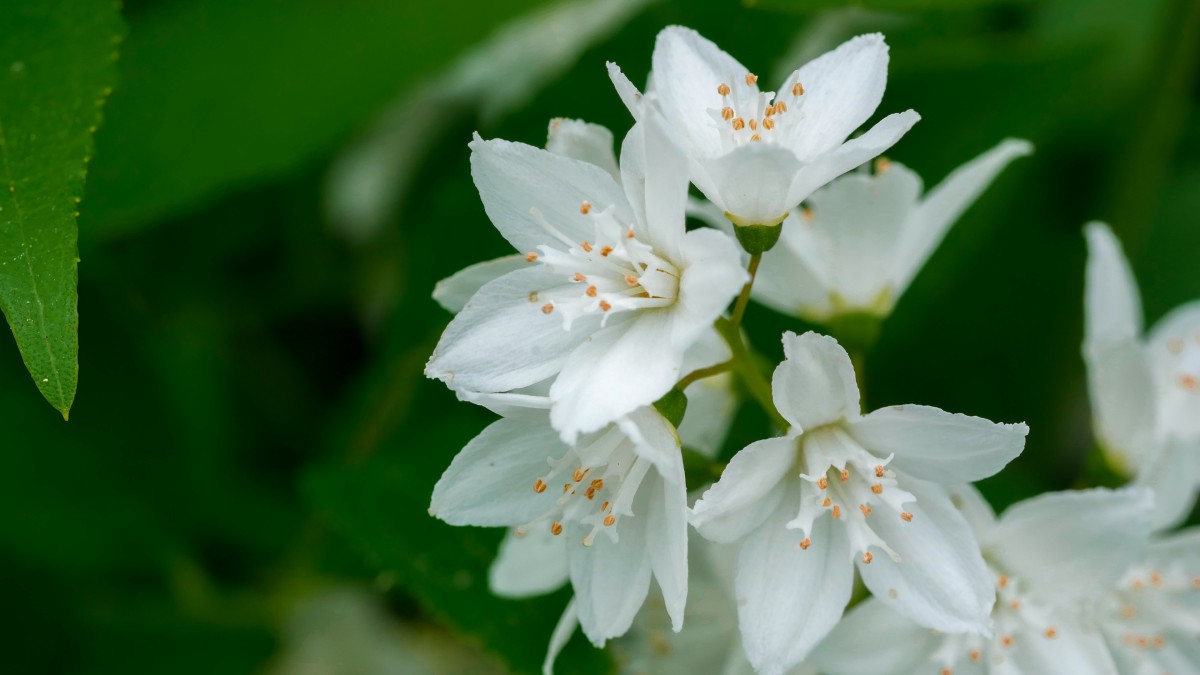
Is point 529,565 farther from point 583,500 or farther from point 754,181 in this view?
point 754,181

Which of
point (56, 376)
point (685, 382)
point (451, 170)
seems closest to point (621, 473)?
point (685, 382)

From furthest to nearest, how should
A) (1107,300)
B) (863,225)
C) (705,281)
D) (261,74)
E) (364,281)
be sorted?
(364,281), (261,74), (1107,300), (863,225), (705,281)

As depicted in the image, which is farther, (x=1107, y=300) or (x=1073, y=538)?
(x=1107, y=300)

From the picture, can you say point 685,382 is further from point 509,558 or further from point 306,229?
point 306,229

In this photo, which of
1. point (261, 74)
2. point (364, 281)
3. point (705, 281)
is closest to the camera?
point (705, 281)

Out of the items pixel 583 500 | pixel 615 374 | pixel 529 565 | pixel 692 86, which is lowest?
pixel 529 565

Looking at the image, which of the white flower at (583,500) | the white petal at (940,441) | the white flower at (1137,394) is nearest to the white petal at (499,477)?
the white flower at (583,500)

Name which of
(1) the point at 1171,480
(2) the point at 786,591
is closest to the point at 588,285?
(2) the point at 786,591

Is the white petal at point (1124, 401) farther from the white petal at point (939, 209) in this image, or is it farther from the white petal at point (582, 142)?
the white petal at point (582, 142)
